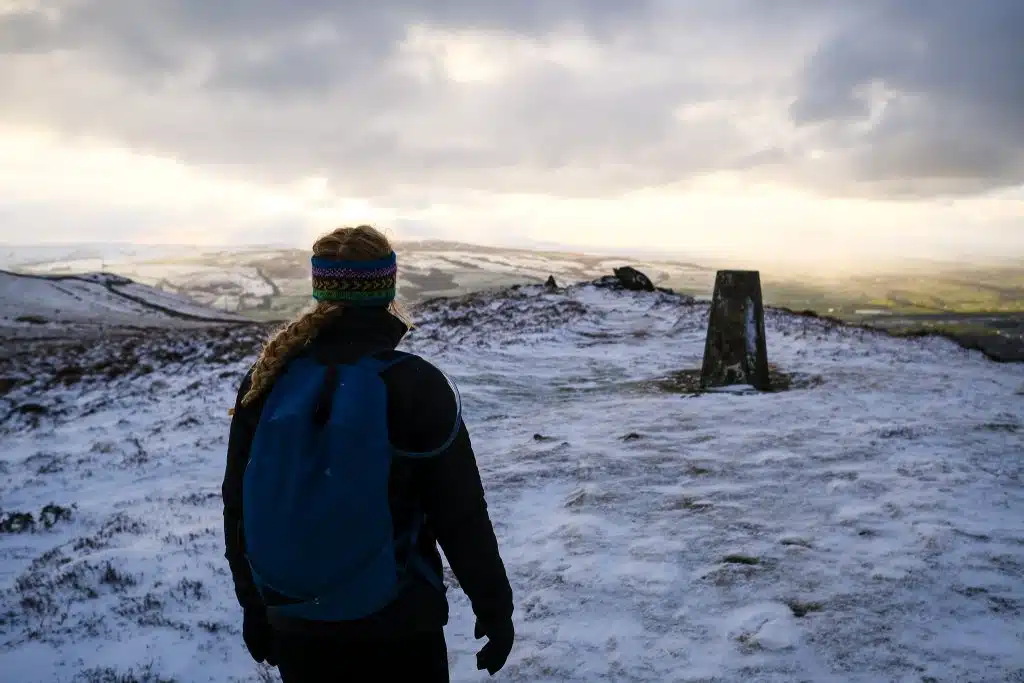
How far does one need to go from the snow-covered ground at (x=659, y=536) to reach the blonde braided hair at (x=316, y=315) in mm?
2651

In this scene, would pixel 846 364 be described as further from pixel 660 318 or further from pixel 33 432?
pixel 33 432

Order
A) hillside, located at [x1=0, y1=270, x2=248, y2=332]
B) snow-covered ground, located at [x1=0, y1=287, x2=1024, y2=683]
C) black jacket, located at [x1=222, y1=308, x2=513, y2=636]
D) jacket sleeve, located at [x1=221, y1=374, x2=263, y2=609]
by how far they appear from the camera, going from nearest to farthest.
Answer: black jacket, located at [x1=222, y1=308, x2=513, y2=636] → jacket sleeve, located at [x1=221, y1=374, x2=263, y2=609] → snow-covered ground, located at [x1=0, y1=287, x2=1024, y2=683] → hillside, located at [x1=0, y1=270, x2=248, y2=332]

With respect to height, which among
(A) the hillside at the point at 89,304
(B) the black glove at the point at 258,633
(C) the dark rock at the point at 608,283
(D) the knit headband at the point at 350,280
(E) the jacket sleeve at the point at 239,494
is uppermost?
(D) the knit headband at the point at 350,280

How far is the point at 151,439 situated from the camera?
10.3 meters

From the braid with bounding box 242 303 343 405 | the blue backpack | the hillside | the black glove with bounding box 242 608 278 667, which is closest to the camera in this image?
the blue backpack

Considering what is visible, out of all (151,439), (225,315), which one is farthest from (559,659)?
(225,315)

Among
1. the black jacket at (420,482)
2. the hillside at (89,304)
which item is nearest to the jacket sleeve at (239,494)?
the black jacket at (420,482)

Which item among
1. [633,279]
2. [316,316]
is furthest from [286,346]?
[633,279]

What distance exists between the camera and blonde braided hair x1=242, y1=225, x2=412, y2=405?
2.19 m

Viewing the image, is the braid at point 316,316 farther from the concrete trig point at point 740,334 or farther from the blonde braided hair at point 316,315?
the concrete trig point at point 740,334

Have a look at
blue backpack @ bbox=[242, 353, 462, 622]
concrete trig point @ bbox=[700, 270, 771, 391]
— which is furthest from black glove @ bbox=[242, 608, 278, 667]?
concrete trig point @ bbox=[700, 270, 771, 391]

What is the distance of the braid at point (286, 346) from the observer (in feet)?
7.14

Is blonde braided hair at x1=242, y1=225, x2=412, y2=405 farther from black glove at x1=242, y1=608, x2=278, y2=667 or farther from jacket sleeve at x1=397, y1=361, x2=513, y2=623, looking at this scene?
black glove at x1=242, y1=608, x2=278, y2=667

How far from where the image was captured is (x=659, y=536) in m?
5.29
